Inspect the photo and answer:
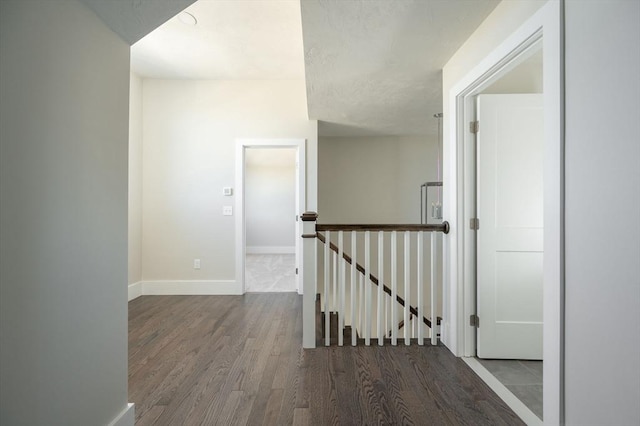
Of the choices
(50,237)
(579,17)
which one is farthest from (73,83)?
(579,17)

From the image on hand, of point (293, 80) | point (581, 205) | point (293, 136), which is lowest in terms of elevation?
point (581, 205)

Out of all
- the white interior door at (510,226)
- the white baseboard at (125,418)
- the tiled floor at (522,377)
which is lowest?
the tiled floor at (522,377)

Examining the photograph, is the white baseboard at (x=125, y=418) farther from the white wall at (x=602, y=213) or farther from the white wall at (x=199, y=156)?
the white wall at (x=199, y=156)

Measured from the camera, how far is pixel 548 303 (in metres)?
1.32

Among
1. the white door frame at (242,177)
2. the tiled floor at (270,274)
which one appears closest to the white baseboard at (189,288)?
the white door frame at (242,177)

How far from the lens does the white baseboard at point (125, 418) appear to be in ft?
4.32

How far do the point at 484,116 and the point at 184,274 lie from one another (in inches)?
150

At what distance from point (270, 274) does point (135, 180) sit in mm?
2599

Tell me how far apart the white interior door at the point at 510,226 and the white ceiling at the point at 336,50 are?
653mm

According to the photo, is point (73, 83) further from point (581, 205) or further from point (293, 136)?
point (293, 136)

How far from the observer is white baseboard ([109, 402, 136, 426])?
1315 millimetres

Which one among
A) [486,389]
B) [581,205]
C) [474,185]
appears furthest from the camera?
[474,185]

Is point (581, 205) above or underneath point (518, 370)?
above

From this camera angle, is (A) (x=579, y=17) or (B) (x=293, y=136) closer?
(A) (x=579, y=17)
